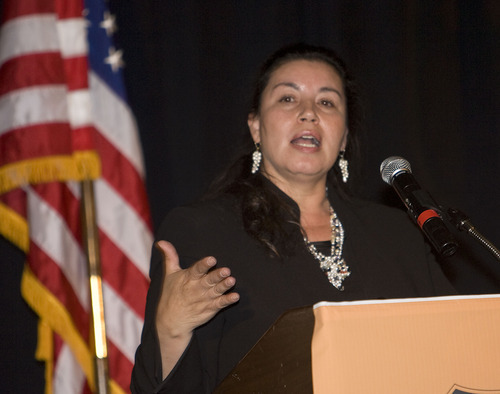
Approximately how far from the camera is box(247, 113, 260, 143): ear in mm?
2191

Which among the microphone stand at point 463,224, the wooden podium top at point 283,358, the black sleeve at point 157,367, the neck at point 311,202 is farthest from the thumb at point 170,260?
the neck at point 311,202

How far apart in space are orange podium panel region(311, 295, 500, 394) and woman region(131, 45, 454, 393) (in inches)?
13.3

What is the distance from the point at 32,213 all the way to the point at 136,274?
1.58 feet

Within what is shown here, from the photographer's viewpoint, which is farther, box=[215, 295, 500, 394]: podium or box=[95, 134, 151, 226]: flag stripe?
box=[95, 134, 151, 226]: flag stripe

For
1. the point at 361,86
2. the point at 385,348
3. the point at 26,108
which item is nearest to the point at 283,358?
the point at 385,348

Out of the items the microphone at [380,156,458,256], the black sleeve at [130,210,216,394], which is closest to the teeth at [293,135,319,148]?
the microphone at [380,156,458,256]

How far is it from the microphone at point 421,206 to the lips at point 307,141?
0.53 m

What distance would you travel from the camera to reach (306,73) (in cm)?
210

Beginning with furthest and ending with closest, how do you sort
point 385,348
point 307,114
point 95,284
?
point 95,284 < point 307,114 < point 385,348

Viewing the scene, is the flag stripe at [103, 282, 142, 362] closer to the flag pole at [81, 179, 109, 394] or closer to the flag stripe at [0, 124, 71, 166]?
the flag pole at [81, 179, 109, 394]

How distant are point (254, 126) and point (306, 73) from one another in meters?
0.26

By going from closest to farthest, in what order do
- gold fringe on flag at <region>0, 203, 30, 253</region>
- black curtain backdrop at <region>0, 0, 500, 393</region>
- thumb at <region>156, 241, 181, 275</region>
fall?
thumb at <region>156, 241, 181, 275</region> → gold fringe on flag at <region>0, 203, 30, 253</region> → black curtain backdrop at <region>0, 0, 500, 393</region>

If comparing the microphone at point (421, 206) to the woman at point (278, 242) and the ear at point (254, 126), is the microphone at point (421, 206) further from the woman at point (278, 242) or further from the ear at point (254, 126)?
the ear at point (254, 126)

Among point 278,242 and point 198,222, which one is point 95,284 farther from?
point 278,242
